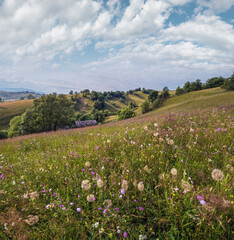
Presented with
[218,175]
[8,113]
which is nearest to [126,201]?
[218,175]

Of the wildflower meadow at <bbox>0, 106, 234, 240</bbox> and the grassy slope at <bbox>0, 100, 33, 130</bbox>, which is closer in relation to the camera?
the wildflower meadow at <bbox>0, 106, 234, 240</bbox>

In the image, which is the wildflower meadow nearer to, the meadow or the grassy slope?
the meadow

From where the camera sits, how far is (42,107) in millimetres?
40906

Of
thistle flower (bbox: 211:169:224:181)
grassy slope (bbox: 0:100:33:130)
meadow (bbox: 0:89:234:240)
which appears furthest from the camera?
grassy slope (bbox: 0:100:33:130)

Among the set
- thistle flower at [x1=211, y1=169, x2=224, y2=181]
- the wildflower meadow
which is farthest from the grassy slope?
thistle flower at [x1=211, y1=169, x2=224, y2=181]

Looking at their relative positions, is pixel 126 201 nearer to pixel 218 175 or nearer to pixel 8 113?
pixel 218 175

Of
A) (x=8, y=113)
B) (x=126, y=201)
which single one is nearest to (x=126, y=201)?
(x=126, y=201)

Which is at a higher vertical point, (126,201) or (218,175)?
(218,175)

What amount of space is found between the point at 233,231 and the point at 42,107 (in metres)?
46.3

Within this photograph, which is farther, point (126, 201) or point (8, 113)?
point (8, 113)

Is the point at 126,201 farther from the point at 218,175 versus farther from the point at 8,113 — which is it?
the point at 8,113

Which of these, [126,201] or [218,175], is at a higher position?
[218,175]

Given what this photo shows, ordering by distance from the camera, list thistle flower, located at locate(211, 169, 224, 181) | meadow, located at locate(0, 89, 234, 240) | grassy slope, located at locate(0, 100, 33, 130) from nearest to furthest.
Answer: meadow, located at locate(0, 89, 234, 240), thistle flower, located at locate(211, 169, 224, 181), grassy slope, located at locate(0, 100, 33, 130)

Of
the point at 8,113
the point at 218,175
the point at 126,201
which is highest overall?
the point at 218,175
